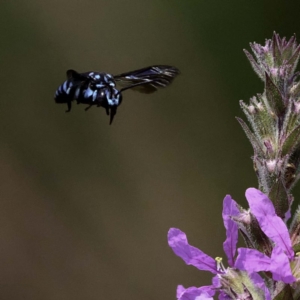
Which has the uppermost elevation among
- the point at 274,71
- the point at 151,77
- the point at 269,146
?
the point at 151,77

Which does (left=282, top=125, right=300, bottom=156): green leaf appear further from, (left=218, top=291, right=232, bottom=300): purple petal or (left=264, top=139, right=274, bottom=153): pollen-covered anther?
(left=218, top=291, right=232, bottom=300): purple petal

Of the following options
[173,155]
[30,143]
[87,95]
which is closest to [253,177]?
[173,155]

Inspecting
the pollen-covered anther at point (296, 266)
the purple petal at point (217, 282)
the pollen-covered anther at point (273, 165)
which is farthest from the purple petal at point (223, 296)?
the pollen-covered anther at point (273, 165)

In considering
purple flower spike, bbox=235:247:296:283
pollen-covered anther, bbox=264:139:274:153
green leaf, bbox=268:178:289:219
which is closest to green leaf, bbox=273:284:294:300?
purple flower spike, bbox=235:247:296:283

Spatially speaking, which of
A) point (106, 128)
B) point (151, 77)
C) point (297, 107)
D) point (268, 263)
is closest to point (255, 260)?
point (268, 263)

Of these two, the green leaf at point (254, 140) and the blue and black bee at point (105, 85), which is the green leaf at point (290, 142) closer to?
the green leaf at point (254, 140)

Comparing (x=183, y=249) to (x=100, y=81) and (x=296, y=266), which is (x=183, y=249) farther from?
(x=100, y=81)
